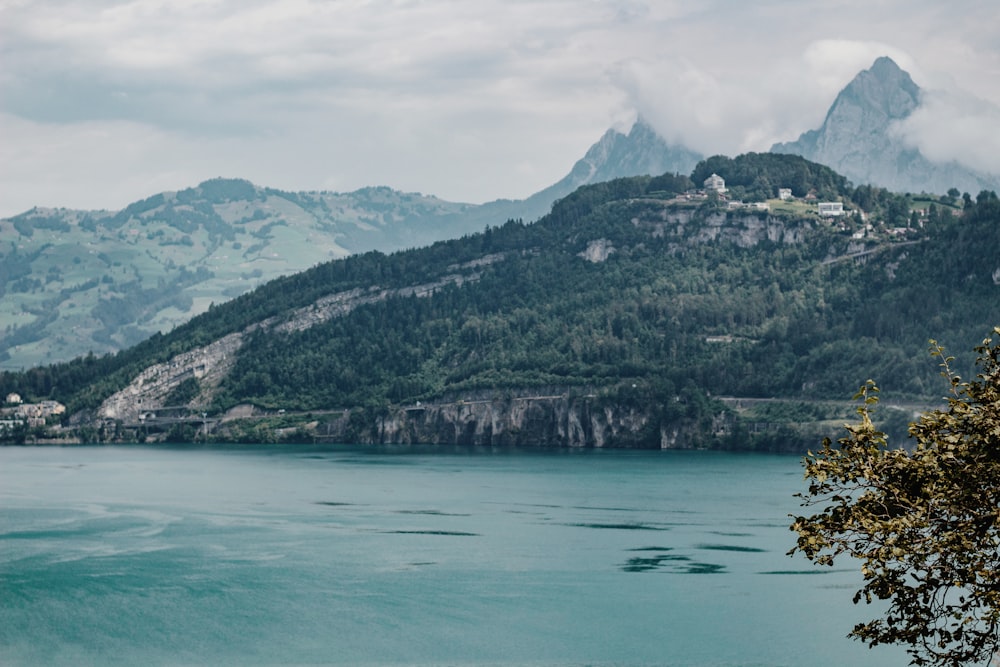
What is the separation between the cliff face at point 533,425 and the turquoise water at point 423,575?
138 feet

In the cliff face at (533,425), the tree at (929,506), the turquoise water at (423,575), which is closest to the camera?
the tree at (929,506)

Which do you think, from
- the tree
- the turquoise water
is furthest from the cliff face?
the tree

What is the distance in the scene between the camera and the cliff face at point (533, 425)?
176 meters

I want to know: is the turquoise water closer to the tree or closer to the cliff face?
the tree

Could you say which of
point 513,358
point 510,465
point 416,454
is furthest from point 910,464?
point 513,358

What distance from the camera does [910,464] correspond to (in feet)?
88.2

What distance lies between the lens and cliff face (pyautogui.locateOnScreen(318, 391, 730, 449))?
17638 centimetres

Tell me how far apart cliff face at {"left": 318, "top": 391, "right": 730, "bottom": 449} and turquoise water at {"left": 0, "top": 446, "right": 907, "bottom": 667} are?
1651 inches

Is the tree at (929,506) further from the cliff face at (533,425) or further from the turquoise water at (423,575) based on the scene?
the cliff face at (533,425)

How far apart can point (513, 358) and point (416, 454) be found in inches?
1235

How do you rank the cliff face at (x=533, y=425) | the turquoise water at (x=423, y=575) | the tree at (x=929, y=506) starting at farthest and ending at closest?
the cliff face at (x=533, y=425), the turquoise water at (x=423, y=575), the tree at (x=929, y=506)

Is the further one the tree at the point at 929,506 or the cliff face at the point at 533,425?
the cliff face at the point at 533,425

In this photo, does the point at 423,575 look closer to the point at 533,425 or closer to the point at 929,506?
the point at 929,506

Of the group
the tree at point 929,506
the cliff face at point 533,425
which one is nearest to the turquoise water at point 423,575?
the tree at point 929,506
